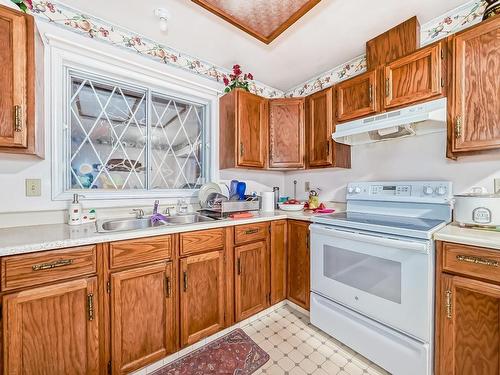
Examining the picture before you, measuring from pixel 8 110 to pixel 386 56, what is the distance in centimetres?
249

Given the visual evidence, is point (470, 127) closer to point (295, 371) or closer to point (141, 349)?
point (295, 371)

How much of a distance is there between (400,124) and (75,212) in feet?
7.23

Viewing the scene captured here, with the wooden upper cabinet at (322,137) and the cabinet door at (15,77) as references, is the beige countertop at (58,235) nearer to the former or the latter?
the cabinet door at (15,77)

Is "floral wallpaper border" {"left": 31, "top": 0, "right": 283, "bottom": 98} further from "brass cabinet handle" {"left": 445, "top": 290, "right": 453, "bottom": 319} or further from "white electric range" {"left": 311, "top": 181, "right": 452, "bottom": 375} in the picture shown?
"brass cabinet handle" {"left": 445, "top": 290, "right": 453, "bottom": 319}

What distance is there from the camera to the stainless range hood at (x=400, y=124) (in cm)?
136

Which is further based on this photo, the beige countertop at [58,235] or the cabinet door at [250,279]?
the cabinet door at [250,279]

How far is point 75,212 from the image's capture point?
1442 millimetres

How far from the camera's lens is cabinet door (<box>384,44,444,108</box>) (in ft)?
4.75

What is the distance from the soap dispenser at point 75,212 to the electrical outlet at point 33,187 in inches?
8.2

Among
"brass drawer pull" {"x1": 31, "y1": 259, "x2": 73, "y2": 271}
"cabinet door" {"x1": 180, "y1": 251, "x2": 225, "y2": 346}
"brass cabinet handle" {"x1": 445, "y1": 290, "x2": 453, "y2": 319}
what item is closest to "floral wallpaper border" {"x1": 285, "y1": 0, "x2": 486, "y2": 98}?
"brass cabinet handle" {"x1": 445, "y1": 290, "x2": 453, "y2": 319}

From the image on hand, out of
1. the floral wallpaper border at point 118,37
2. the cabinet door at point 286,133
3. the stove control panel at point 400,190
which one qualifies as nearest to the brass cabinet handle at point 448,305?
the stove control panel at point 400,190

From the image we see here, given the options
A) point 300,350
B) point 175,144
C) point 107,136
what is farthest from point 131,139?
point 300,350

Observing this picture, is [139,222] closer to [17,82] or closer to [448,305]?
[17,82]

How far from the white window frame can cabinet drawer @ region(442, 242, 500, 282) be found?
189 centimetres
